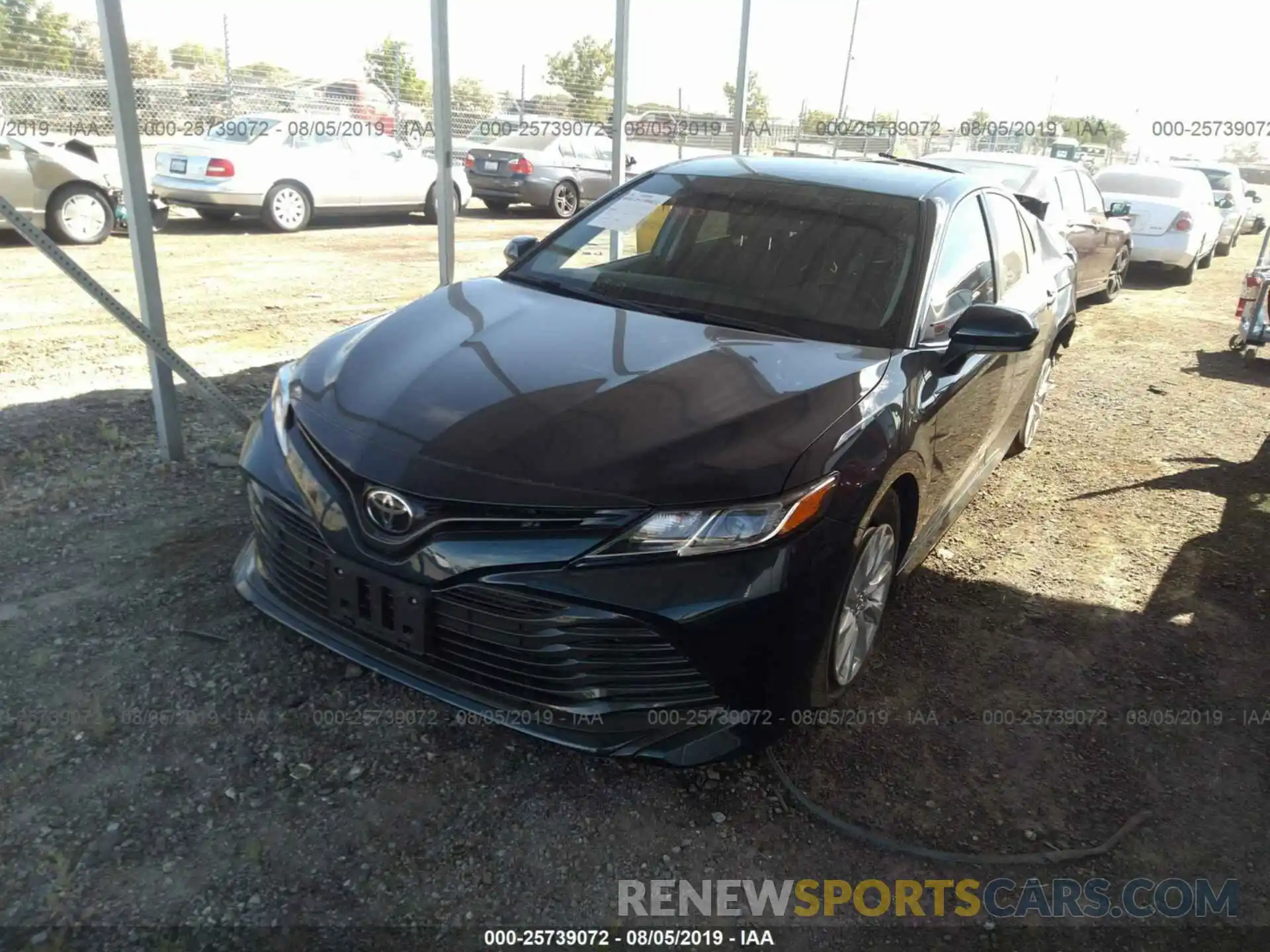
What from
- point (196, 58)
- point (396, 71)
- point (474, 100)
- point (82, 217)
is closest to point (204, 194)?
point (82, 217)

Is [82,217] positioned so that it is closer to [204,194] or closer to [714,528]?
[204,194]

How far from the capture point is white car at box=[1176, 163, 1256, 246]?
1546 cm

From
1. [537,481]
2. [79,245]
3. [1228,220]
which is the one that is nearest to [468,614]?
[537,481]

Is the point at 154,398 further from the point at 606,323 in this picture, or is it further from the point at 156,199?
the point at 156,199

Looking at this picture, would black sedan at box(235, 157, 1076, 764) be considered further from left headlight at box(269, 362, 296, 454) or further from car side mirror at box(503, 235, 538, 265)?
car side mirror at box(503, 235, 538, 265)

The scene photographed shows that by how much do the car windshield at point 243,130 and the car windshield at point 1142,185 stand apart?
10.2 meters

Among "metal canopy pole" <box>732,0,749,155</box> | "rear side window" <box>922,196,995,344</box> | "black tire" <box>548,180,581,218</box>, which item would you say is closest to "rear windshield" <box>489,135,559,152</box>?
"black tire" <box>548,180,581,218</box>

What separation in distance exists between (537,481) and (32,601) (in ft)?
6.82

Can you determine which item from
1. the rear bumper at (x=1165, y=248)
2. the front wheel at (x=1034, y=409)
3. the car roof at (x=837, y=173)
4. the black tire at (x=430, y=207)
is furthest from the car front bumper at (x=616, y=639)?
the black tire at (x=430, y=207)

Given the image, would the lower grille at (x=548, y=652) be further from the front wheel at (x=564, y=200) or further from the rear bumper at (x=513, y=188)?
the front wheel at (x=564, y=200)

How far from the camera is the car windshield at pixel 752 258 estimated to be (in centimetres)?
326

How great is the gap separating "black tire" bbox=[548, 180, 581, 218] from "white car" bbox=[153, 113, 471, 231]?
1.69m

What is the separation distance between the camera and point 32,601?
3.26 metres

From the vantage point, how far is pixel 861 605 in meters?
2.88
